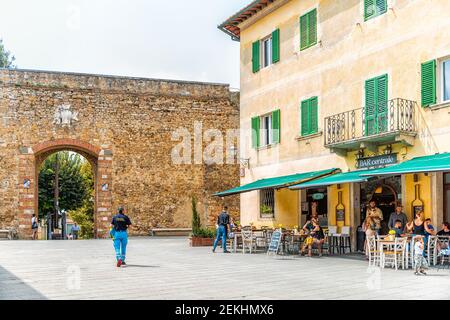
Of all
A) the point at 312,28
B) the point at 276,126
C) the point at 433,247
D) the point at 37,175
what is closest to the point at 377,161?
the point at 433,247

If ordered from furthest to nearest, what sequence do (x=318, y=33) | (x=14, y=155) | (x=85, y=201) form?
1. (x=85, y=201)
2. (x=14, y=155)
3. (x=318, y=33)

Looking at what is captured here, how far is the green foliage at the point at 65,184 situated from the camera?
44.0 m

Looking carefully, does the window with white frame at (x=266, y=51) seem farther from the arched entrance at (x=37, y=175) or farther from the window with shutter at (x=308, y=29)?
the arched entrance at (x=37, y=175)

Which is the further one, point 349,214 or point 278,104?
point 278,104

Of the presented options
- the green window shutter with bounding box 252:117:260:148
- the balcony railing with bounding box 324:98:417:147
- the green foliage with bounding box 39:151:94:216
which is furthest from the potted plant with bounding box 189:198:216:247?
the green foliage with bounding box 39:151:94:216

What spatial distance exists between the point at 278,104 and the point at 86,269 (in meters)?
10.1

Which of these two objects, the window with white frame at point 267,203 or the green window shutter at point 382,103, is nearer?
the green window shutter at point 382,103

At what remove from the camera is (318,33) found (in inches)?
770

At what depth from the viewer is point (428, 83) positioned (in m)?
15.1

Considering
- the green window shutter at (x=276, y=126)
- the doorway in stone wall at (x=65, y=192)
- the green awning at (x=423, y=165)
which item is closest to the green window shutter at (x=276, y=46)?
the green window shutter at (x=276, y=126)

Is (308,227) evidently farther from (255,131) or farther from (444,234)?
(255,131)

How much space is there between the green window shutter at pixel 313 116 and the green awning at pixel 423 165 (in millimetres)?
4790

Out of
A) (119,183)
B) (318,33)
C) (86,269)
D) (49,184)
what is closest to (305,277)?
(86,269)
